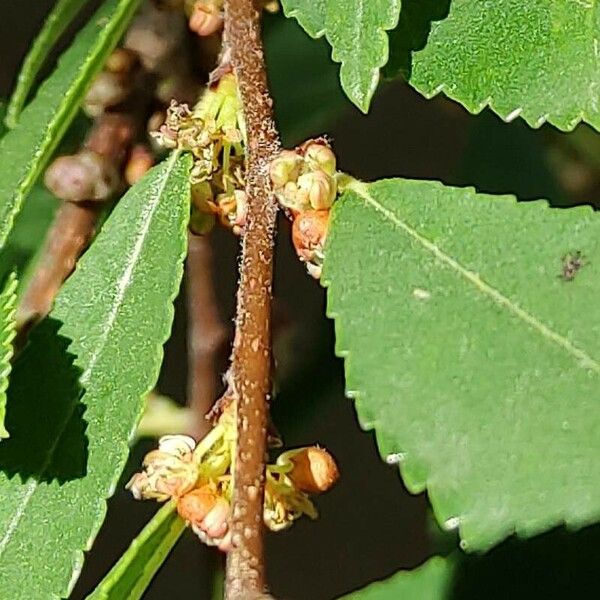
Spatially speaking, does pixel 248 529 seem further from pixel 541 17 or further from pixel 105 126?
pixel 105 126

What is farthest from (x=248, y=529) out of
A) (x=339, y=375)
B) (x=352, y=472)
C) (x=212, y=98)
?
(x=352, y=472)

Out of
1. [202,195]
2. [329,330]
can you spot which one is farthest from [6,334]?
[329,330]

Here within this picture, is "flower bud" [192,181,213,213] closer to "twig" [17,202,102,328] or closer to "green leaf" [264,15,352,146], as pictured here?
"twig" [17,202,102,328]

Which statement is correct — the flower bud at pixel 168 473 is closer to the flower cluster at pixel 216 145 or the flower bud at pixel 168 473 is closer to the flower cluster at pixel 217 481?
the flower cluster at pixel 217 481

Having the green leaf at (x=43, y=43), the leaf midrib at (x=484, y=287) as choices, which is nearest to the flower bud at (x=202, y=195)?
the leaf midrib at (x=484, y=287)

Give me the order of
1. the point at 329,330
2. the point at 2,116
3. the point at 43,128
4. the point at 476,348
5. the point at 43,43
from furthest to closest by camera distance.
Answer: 1. the point at 329,330
2. the point at 2,116
3. the point at 43,43
4. the point at 43,128
5. the point at 476,348

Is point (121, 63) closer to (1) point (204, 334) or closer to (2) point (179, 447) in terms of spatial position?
(1) point (204, 334)
